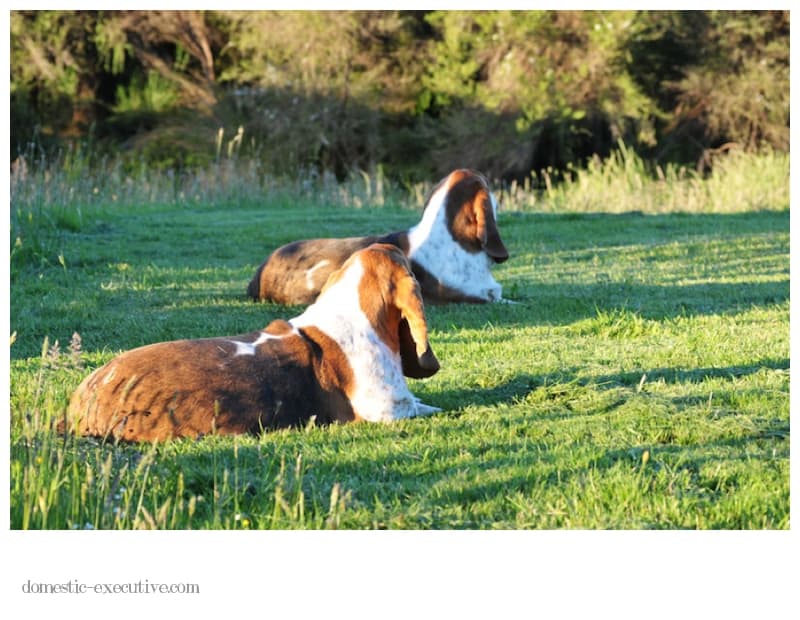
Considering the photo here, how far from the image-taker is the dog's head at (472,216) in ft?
35.1

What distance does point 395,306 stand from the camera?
6.41m

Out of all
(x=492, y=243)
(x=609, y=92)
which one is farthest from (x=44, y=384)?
(x=609, y=92)

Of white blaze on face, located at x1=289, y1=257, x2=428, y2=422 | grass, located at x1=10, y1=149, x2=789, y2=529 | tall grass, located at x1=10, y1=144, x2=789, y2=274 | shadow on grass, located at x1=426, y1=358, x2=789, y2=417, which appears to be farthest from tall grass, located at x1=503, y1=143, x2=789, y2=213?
white blaze on face, located at x1=289, y1=257, x2=428, y2=422

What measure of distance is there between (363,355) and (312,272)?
4.33 m

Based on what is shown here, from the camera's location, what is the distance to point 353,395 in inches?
248

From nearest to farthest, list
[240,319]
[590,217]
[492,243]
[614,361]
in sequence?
[614,361]
[240,319]
[492,243]
[590,217]

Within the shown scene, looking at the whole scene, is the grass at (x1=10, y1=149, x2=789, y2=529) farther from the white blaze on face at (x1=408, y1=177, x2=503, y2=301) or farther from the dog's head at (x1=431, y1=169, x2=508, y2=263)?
the dog's head at (x1=431, y1=169, x2=508, y2=263)

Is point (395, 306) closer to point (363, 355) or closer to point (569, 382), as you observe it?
point (363, 355)

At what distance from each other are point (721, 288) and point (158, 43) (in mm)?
29352

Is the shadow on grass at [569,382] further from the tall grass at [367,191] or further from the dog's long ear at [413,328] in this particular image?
the tall grass at [367,191]

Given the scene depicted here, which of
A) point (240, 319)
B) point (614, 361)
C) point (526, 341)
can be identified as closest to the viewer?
point (614, 361)

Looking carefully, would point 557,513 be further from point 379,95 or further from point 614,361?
point 379,95

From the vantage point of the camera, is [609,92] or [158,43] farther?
[158,43]

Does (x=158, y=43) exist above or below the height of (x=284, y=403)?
above
